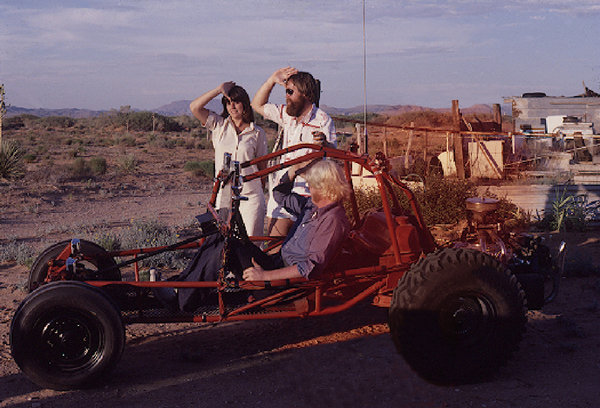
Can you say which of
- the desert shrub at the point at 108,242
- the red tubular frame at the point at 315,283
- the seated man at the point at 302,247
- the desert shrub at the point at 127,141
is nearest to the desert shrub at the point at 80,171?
the desert shrub at the point at 108,242

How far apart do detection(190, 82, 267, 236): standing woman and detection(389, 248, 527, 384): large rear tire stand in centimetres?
189

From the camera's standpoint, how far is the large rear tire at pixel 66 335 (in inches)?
160

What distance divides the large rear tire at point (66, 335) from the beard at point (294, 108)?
2.37 meters

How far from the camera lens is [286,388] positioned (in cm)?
432

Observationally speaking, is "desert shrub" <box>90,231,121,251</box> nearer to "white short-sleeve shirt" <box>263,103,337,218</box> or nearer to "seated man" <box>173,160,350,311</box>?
"white short-sleeve shirt" <box>263,103,337,218</box>

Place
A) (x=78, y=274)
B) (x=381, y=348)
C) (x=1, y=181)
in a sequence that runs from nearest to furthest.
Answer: (x=78, y=274) < (x=381, y=348) < (x=1, y=181)

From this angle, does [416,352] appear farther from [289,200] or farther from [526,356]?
[289,200]

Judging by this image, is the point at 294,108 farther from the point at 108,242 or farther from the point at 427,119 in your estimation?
the point at 427,119

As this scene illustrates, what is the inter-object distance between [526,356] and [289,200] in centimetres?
224

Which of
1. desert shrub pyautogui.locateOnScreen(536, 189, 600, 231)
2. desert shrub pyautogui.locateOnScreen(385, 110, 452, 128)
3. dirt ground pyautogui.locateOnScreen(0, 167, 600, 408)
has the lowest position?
dirt ground pyautogui.locateOnScreen(0, 167, 600, 408)

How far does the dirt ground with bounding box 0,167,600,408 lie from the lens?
4.15m

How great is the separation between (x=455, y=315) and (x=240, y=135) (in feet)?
8.40

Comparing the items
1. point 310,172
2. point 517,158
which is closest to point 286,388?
point 310,172

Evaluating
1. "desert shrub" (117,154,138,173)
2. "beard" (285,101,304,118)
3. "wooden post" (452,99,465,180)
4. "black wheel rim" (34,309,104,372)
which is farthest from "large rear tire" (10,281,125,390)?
"desert shrub" (117,154,138,173)
